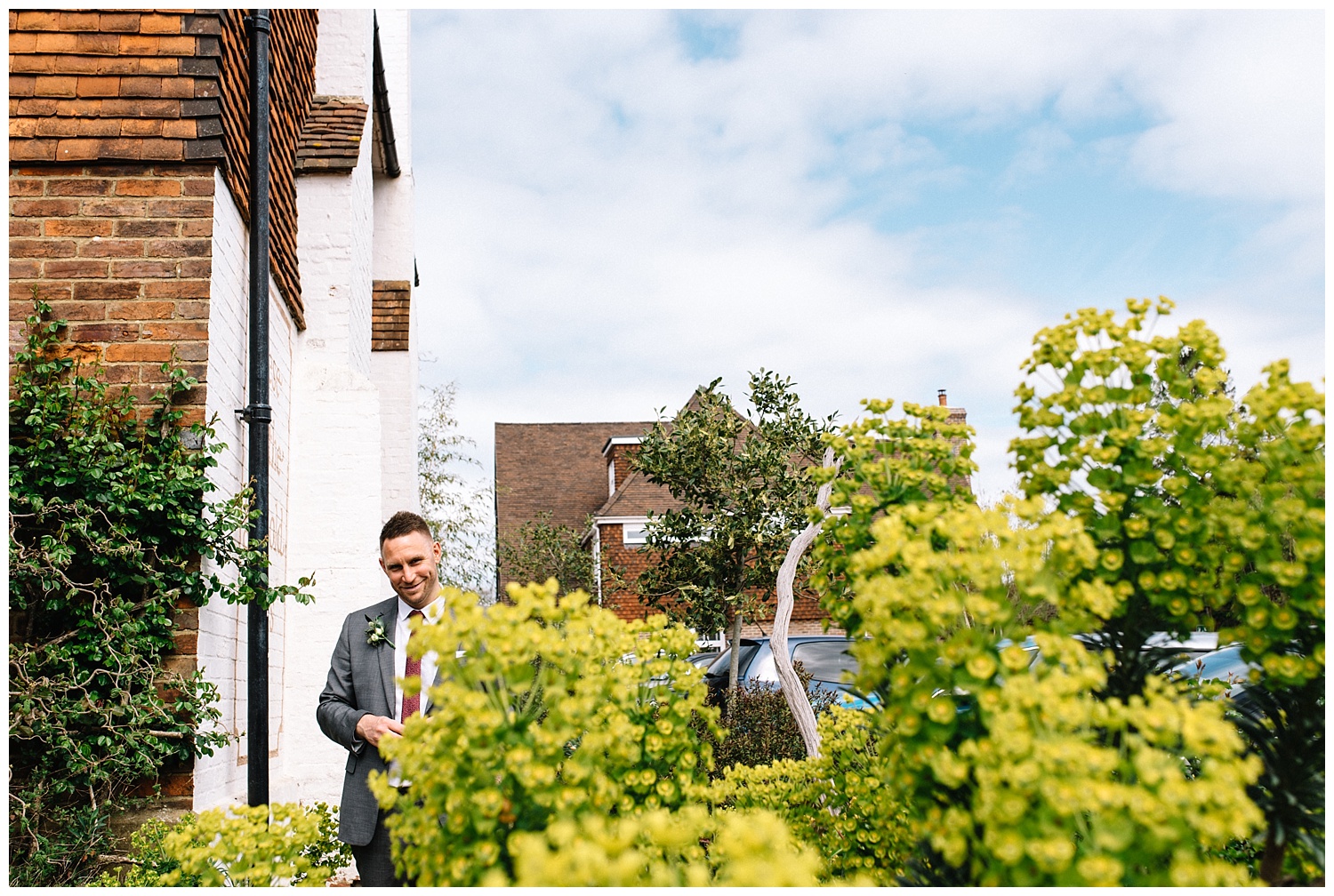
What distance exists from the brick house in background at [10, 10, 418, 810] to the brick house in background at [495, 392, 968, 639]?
17.2 metres

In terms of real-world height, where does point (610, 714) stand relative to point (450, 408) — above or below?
below

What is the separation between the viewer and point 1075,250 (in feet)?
12.7

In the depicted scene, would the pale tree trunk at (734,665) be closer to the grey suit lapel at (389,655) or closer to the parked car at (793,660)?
the parked car at (793,660)

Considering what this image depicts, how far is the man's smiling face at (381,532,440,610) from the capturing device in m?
3.23

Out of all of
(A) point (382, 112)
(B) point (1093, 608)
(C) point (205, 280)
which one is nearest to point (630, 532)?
(A) point (382, 112)

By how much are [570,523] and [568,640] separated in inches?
1098

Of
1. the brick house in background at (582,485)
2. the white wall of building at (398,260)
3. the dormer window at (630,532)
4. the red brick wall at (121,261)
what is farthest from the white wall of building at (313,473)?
the dormer window at (630,532)

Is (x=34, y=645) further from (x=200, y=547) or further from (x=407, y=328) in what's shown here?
(x=407, y=328)

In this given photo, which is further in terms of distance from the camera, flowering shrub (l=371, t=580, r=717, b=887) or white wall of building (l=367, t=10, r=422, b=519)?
white wall of building (l=367, t=10, r=422, b=519)

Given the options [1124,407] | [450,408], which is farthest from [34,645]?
[450,408]

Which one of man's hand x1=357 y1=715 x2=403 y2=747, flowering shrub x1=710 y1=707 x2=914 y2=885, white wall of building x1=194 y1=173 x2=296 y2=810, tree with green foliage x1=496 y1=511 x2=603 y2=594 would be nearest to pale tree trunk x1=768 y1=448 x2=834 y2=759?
flowering shrub x1=710 y1=707 x2=914 y2=885

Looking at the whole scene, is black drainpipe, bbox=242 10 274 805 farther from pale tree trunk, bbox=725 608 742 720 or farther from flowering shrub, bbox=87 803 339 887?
pale tree trunk, bbox=725 608 742 720

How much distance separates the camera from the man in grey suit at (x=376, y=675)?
3.00 m

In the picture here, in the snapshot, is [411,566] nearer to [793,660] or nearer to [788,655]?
[788,655]
